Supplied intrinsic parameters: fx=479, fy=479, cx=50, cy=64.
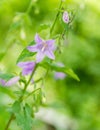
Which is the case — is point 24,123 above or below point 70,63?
above

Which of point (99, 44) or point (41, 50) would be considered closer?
point (41, 50)

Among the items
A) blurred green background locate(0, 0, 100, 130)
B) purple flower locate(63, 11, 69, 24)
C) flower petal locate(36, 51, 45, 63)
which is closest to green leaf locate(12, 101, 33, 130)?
flower petal locate(36, 51, 45, 63)

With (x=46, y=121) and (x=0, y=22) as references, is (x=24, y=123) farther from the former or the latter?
(x=0, y=22)

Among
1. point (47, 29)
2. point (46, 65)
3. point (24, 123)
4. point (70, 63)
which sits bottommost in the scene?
point (70, 63)

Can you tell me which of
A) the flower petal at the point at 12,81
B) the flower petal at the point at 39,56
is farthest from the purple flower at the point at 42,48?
the flower petal at the point at 12,81

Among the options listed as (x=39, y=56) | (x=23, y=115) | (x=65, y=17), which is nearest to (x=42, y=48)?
(x=39, y=56)

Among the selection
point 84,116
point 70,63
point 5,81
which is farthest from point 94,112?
point 5,81
